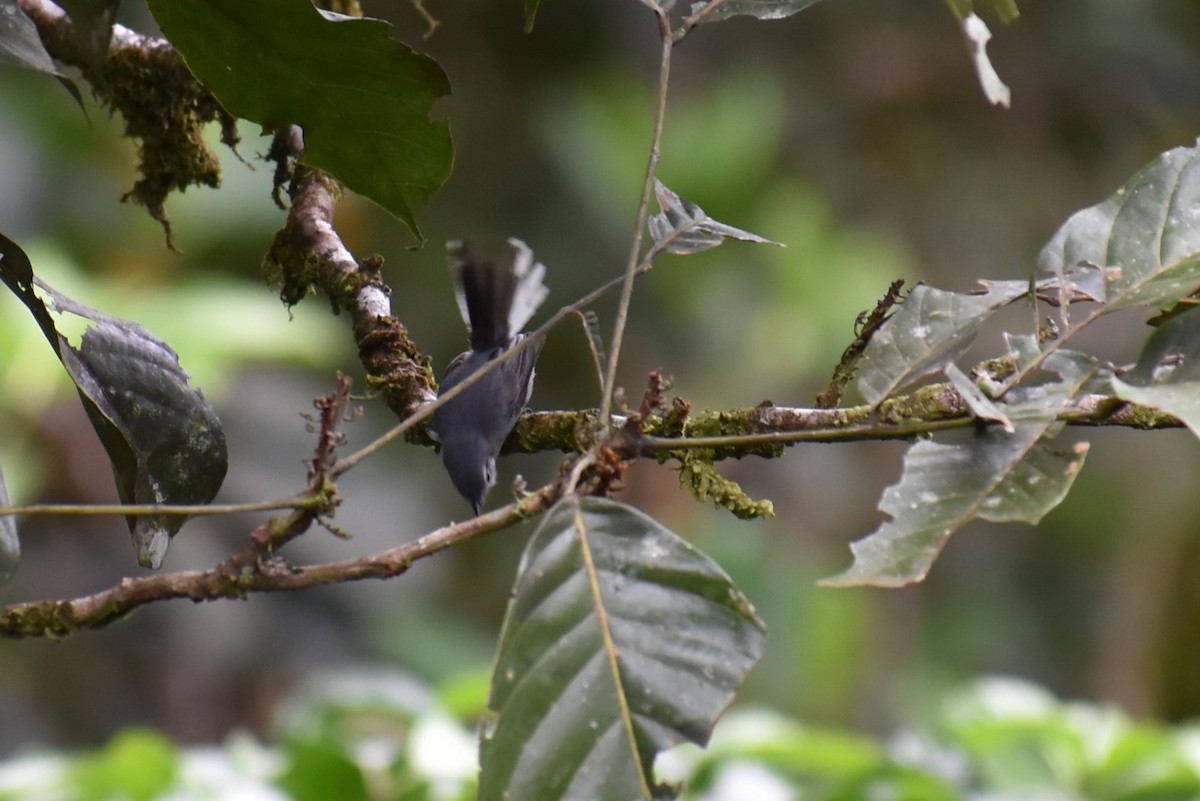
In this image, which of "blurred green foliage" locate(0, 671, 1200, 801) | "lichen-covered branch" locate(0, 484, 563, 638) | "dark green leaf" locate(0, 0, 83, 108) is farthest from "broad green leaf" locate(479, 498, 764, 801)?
"blurred green foliage" locate(0, 671, 1200, 801)

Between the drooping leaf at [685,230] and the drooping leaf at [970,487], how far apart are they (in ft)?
0.77

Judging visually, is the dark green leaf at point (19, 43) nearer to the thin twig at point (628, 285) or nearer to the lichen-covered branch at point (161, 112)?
the lichen-covered branch at point (161, 112)

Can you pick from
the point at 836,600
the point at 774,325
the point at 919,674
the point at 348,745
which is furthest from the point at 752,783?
the point at 919,674

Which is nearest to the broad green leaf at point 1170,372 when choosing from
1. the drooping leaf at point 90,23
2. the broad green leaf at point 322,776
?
the drooping leaf at point 90,23

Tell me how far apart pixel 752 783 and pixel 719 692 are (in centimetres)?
161

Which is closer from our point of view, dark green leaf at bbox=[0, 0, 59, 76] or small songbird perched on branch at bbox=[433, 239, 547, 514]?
dark green leaf at bbox=[0, 0, 59, 76]

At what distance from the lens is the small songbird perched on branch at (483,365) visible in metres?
1.30

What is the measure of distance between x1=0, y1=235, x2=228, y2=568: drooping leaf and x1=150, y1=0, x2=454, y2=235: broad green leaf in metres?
0.21

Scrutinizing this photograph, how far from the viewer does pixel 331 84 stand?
1076 millimetres

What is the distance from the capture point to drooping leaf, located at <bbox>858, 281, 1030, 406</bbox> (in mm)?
962

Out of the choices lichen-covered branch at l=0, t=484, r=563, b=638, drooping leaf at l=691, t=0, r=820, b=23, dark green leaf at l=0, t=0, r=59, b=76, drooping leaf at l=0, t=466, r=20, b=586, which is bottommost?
lichen-covered branch at l=0, t=484, r=563, b=638

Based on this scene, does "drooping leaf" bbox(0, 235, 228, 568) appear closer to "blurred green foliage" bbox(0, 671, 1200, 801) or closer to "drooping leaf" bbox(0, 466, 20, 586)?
"drooping leaf" bbox(0, 466, 20, 586)

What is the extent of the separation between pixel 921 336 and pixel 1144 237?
0.17 meters

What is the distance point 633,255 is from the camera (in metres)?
0.90
